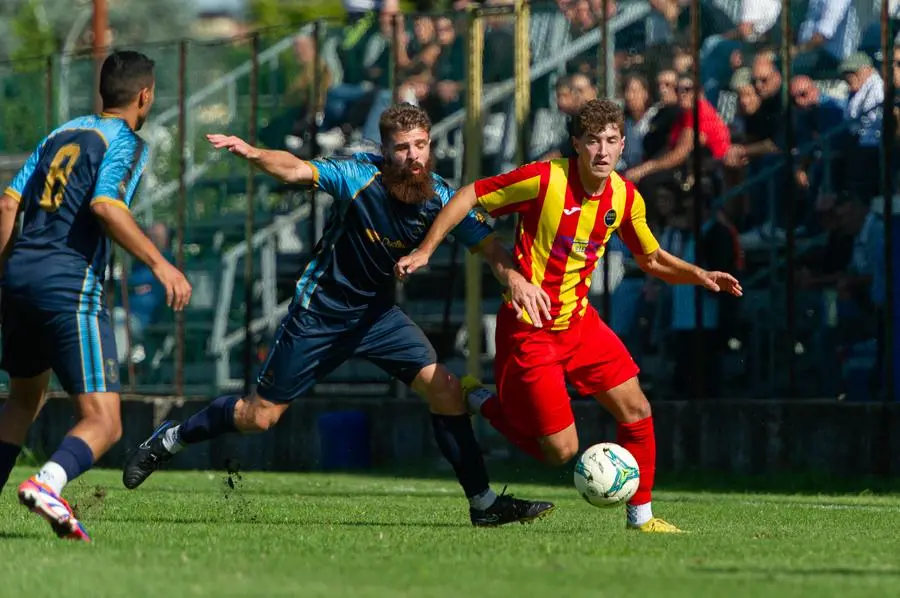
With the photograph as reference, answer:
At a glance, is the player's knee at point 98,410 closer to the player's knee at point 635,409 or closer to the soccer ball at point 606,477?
the soccer ball at point 606,477

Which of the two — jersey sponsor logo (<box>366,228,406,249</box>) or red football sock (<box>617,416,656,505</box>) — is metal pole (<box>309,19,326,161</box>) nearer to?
Result: jersey sponsor logo (<box>366,228,406,249</box>)

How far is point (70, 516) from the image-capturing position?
328 inches

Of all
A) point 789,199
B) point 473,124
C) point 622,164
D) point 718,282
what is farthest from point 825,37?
point 718,282

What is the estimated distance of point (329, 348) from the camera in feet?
34.8

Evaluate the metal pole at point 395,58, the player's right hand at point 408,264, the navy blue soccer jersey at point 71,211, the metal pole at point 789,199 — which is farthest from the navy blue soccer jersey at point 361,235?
the metal pole at point 395,58

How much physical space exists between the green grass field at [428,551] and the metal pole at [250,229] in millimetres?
5603

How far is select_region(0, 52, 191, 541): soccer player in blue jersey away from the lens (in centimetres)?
870

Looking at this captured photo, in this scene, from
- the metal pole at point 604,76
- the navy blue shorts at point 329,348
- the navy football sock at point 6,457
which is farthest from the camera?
the metal pole at point 604,76

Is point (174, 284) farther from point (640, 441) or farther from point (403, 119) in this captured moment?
point (640, 441)

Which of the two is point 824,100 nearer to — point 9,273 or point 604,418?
point 604,418

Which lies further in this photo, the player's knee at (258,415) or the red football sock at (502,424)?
the player's knee at (258,415)

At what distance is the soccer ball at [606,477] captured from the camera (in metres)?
9.76

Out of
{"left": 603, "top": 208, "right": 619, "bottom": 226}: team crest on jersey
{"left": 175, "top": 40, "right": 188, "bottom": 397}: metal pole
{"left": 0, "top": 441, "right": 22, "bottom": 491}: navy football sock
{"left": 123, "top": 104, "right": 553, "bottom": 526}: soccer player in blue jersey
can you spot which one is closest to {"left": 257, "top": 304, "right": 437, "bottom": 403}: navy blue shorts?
{"left": 123, "top": 104, "right": 553, "bottom": 526}: soccer player in blue jersey

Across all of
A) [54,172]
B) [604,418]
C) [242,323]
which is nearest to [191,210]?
[242,323]
